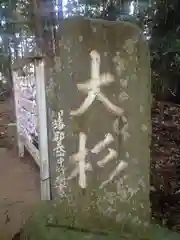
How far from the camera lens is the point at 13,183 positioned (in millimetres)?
1216

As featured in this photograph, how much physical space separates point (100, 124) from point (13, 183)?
45cm

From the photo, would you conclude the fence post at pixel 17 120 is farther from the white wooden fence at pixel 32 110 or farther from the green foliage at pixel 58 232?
the green foliage at pixel 58 232

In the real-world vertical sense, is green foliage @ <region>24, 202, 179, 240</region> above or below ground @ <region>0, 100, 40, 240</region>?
below

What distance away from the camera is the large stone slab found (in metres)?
0.98

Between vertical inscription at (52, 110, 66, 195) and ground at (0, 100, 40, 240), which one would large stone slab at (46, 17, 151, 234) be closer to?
vertical inscription at (52, 110, 66, 195)

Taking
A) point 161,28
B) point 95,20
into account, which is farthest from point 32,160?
point 161,28

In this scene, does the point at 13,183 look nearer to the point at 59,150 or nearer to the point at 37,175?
the point at 37,175

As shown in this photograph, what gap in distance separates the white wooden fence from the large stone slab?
0.04m

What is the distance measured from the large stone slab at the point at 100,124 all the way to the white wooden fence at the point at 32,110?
0.14ft

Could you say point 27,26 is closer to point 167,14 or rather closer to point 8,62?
A: point 8,62

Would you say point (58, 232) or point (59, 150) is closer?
point (59, 150)

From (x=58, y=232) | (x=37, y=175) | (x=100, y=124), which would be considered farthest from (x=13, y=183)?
(x=100, y=124)

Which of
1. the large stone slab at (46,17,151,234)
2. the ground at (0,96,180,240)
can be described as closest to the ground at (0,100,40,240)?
the ground at (0,96,180,240)

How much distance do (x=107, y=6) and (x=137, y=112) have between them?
0.38m
